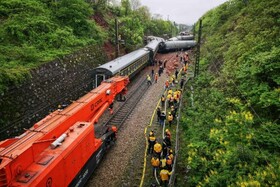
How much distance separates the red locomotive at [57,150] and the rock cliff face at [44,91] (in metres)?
5.84

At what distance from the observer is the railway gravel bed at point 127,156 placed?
1270cm

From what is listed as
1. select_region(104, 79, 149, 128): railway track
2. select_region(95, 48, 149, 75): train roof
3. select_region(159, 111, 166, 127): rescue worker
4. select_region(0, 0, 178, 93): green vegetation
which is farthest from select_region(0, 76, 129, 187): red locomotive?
select_region(95, 48, 149, 75): train roof

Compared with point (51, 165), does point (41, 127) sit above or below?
above

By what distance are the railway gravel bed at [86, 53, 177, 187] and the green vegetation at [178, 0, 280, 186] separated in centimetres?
262

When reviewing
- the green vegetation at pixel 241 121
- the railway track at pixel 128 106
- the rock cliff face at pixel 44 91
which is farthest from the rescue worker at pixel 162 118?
the rock cliff face at pixel 44 91

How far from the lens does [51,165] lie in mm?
7980

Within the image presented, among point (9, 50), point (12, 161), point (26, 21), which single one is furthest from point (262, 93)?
point (26, 21)

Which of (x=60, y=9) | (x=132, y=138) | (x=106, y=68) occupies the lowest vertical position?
(x=132, y=138)

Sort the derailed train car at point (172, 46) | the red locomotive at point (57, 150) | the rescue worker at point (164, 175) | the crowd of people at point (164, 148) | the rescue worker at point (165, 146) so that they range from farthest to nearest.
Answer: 1. the derailed train car at point (172, 46)
2. the rescue worker at point (165, 146)
3. the crowd of people at point (164, 148)
4. the rescue worker at point (164, 175)
5. the red locomotive at point (57, 150)

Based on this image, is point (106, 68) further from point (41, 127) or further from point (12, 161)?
point (12, 161)

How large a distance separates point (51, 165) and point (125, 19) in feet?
118

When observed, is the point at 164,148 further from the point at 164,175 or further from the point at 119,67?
the point at 119,67

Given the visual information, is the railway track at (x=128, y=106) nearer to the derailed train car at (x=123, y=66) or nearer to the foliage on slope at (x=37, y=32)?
the derailed train car at (x=123, y=66)

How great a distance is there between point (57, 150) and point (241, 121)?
8.69m
